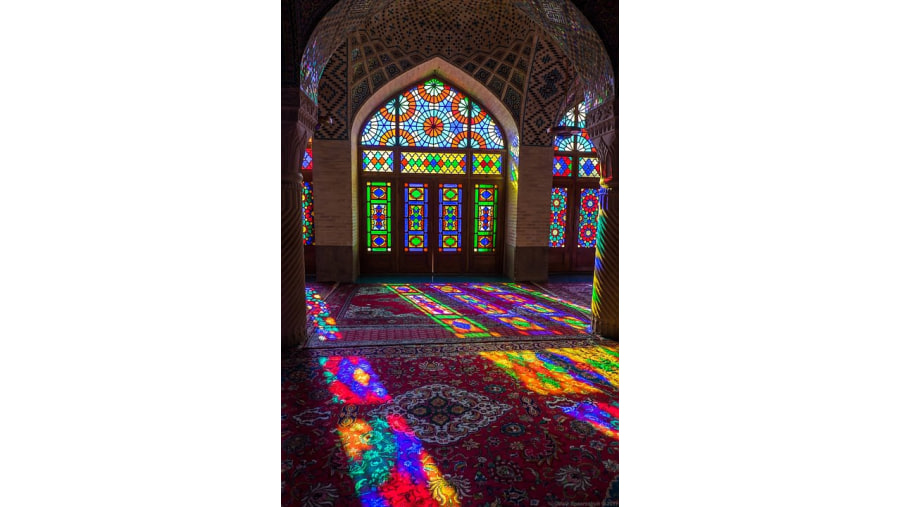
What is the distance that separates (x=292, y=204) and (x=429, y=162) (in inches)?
204

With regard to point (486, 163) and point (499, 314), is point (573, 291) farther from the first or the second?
point (486, 163)

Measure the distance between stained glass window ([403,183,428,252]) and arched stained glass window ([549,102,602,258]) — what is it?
267cm

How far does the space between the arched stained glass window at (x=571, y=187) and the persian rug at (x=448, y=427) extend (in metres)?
5.57

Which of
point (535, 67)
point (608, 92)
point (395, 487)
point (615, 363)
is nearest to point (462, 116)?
point (535, 67)

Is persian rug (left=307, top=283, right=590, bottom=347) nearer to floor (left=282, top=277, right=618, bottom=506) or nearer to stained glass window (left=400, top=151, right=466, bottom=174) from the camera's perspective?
floor (left=282, top=277, right=618, bottom=506)

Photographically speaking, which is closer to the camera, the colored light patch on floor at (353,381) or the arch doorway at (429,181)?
the colored light patch on floor at (353,381)

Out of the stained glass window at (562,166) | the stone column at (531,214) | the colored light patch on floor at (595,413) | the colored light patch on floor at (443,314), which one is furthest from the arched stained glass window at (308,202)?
the colored light patch on floor at (595,413)

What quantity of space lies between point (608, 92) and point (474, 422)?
3494 millimetres

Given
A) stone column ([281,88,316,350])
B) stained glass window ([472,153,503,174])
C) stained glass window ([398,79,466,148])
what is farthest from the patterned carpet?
stone column ([281,88,316,350])

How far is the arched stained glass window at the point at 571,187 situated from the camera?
9641mm

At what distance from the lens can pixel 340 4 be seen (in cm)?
421

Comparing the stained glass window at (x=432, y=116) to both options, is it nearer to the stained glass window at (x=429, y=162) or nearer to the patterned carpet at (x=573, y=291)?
the stained glass window at (x=429, y=162)

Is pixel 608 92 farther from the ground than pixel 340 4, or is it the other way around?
pixel 340 4

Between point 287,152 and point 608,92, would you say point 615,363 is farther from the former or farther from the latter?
point 287,152
